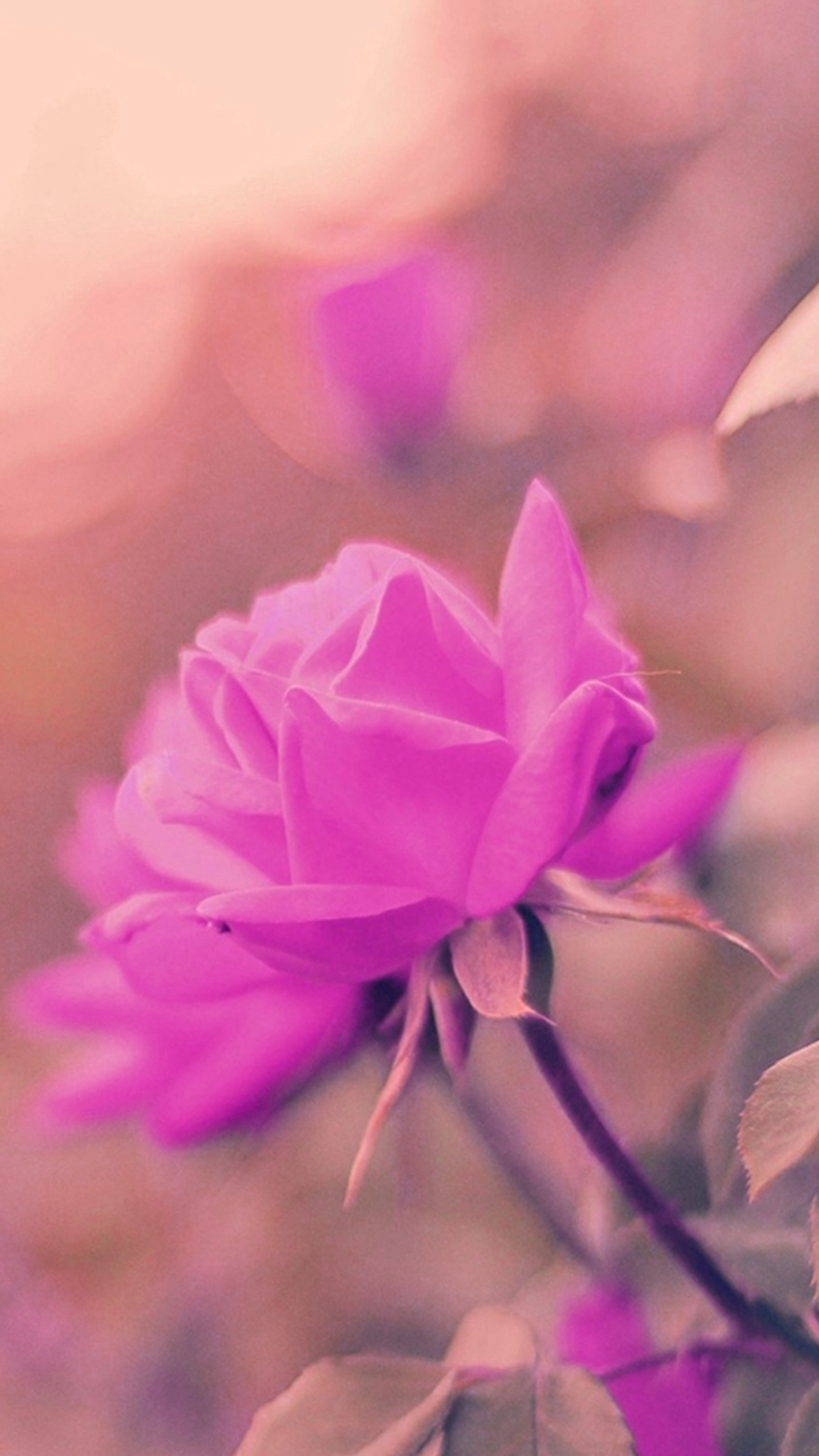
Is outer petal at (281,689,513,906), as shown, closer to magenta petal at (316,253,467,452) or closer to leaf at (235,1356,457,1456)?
leaf at (235,1356,457,1456)

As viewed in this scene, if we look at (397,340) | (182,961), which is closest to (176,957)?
(182,961)

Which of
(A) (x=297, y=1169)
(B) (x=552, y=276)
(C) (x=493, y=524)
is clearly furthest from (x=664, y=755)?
(B) (x=552, y=276)

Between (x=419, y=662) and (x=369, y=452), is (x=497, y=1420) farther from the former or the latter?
(x=369, y=452)

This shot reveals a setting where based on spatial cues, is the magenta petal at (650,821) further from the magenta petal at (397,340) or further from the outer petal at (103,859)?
the magenta petal at (397,340)

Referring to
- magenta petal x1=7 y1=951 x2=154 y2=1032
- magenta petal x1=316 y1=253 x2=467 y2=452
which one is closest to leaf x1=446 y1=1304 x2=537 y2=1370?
magenta petal x1=7 y1=951 x2=154 y2=1032

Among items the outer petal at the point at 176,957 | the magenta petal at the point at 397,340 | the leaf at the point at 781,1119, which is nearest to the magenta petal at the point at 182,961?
the outer petal at the point at 176,957
